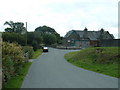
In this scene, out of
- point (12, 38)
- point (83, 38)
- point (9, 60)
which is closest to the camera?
point (9, 60)

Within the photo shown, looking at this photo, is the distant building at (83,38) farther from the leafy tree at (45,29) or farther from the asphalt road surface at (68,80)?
the asphalt road surface at (68,80)

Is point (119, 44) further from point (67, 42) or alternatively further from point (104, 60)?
point (67, 42)

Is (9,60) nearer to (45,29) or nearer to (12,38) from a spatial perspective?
(12,38)

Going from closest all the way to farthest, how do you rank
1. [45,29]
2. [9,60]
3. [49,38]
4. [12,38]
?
[9,60], [12,38], [49,38], [45,29]

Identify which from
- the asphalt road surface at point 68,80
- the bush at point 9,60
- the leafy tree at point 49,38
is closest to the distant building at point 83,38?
the leafy tree at point 49,38

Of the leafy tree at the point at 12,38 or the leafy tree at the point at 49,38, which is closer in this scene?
the leafy tree at the point at 12,38

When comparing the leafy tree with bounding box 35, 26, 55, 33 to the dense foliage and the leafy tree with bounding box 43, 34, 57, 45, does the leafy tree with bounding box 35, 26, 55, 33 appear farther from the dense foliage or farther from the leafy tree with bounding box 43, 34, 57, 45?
the dense foliage

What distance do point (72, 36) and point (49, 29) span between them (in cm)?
4413

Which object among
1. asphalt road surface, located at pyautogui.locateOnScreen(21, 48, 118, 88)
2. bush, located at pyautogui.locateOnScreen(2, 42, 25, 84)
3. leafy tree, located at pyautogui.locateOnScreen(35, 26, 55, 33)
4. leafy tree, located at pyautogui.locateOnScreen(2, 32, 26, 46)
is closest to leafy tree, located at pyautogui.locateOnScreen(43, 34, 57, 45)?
leafy tree, located at pyautogui.locateOnScreen(35, 26, 55, 33)

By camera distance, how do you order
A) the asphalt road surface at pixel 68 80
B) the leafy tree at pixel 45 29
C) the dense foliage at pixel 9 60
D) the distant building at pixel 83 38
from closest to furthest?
the dense foliage at pixel 9 60 → the asphalt road surface at pixel 68 80 → the distant building at pixel 83 38 → the leafy tree at pixel 45 29

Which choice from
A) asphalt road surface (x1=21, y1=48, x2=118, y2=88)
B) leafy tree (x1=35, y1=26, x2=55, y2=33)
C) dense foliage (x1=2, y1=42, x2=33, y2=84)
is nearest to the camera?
dense foliage (x1=2, y1=42, x2=33, y2=84)

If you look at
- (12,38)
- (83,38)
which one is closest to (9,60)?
(12,38)

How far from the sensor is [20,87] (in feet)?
30.0

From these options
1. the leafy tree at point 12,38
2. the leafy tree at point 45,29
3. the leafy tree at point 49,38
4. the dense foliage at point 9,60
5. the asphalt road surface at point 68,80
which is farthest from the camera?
the leafy tree at point 45,29
